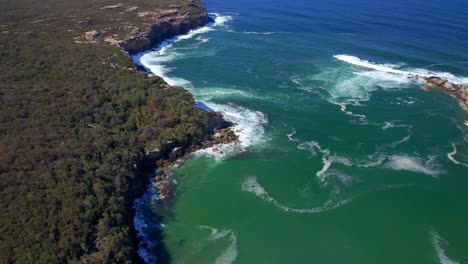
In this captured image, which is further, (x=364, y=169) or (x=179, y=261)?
(x=364, y=169)

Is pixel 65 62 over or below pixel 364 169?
over

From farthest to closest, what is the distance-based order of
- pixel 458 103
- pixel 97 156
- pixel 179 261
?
1. pixel 458 103
2. pixel 97 156
3. pixel 179 261

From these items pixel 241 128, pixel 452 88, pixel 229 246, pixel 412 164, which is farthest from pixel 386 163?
pixel 452 88

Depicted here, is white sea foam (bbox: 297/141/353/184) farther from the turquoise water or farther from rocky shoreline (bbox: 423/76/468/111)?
rocky shoreline (bbox: 423/76/468/111)

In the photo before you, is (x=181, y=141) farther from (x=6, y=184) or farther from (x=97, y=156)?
(x=6, y=184)

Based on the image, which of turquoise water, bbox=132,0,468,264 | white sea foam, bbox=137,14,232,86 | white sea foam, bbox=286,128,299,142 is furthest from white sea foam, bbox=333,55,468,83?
white sea foam, bbox=137,14,232,86

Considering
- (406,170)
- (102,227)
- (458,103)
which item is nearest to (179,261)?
(102,227)
